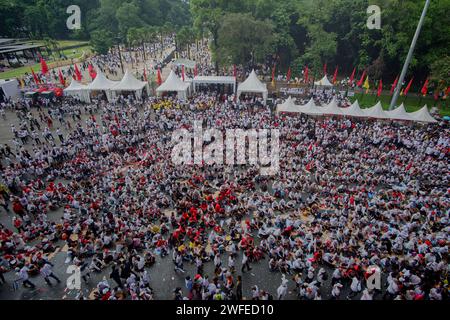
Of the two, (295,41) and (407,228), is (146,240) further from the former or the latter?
(295,41)

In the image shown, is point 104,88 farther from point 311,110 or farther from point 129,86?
point 311,110

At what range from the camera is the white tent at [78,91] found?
29219mm

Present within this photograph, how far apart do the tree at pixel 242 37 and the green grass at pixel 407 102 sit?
1303 centimetres

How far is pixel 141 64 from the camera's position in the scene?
55.6 meters

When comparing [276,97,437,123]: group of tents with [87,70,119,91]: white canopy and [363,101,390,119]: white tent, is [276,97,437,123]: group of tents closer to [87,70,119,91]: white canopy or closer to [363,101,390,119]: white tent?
[363,101,390,119]: white tent

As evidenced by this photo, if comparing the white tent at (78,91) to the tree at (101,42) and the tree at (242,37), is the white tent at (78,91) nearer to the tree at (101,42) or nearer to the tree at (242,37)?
the tree at (242,37)

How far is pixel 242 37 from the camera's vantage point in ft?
110

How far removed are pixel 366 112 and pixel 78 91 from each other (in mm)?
29400

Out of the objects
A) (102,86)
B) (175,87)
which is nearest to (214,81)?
(175,87)

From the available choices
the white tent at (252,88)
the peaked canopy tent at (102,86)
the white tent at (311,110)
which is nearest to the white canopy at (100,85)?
the peaked canopy tent at (102,86)

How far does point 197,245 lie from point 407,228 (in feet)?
30.8

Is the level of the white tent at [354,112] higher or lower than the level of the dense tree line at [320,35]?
lower

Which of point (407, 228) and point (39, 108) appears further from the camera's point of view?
point (39, 108)
